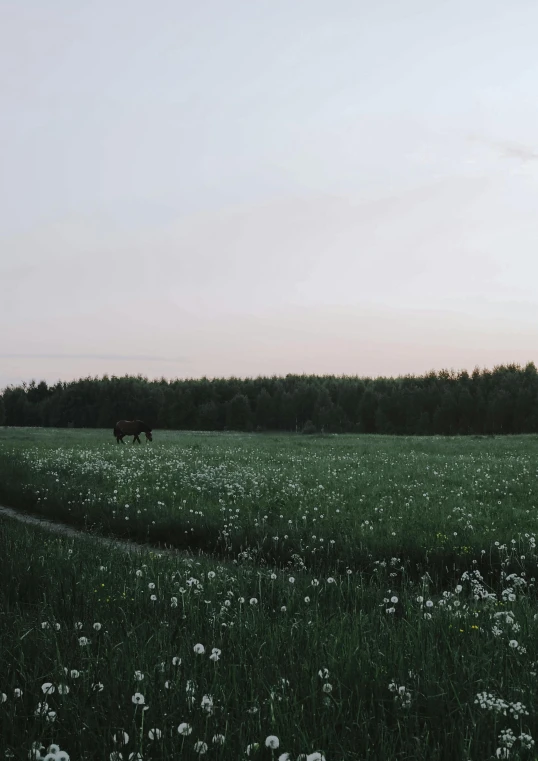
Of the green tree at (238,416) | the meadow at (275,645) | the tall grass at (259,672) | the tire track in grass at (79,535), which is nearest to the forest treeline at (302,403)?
the green tree at (238,416)

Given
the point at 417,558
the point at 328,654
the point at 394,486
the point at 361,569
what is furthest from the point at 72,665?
the point at 394,486

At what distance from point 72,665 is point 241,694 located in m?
1.37

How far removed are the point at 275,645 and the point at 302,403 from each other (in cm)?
10688

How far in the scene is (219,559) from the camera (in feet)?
34.7

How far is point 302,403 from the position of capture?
11156 centimetres

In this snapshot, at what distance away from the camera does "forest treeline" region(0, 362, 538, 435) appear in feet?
284

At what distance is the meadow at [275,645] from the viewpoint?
3.47 metres

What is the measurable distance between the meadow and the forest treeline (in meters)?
64.6

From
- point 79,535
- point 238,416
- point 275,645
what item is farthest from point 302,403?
point 275,645

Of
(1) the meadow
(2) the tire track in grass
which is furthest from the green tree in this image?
→ (1) the meadow

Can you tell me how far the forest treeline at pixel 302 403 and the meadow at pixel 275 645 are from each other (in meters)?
64.6

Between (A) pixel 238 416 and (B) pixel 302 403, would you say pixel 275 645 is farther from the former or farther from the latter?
(A) pixel 238 416

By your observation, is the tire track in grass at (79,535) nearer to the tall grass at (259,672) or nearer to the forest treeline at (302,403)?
the tall grass at (259,672)

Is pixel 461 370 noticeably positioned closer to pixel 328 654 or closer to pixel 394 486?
pixel 394 486
